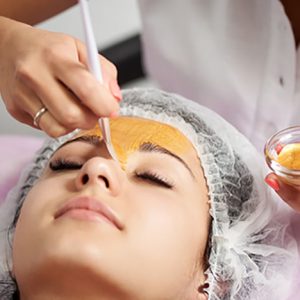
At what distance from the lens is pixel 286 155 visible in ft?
4.14

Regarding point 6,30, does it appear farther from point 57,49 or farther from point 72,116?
point 72,116

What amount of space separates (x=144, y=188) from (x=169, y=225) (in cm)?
8

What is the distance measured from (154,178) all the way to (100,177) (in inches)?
4.9

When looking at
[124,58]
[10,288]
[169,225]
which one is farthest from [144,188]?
[124,58]

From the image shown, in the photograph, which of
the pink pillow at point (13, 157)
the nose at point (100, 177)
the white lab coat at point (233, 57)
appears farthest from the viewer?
the pink pillow at point (13, 157)

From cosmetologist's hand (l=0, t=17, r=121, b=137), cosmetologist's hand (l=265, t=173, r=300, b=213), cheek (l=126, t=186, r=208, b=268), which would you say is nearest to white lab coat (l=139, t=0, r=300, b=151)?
cosmetologist's hand (l=265, t=173, r=300, b=213)

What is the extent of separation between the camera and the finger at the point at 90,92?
101 centimetres

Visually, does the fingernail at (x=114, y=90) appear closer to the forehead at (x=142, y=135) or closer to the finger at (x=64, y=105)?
the finger at (x=64, y=105)

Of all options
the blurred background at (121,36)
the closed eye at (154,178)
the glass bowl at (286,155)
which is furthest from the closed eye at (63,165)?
the blurred background at (121,36)

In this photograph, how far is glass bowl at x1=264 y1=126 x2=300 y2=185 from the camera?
3.93ft

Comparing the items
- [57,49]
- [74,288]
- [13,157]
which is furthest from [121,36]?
[74,288]

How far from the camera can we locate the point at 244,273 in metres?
1.29

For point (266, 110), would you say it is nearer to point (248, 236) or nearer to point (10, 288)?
point (248, 236)

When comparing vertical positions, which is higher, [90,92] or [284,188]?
[90,92]
